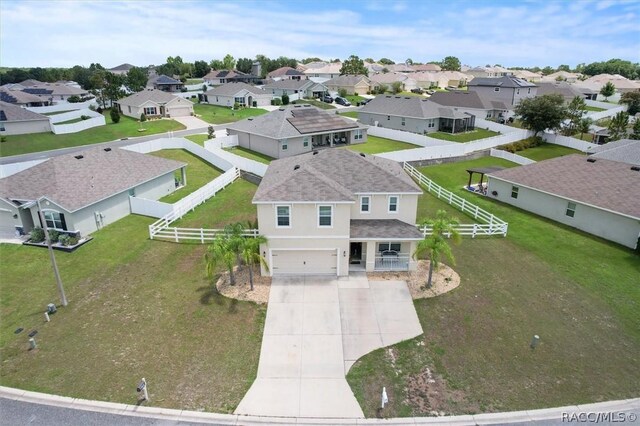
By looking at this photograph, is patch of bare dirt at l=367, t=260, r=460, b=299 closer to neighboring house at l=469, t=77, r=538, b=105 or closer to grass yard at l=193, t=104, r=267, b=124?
grass yard at l=193, t=104, r=267, b=124

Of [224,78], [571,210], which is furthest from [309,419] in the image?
[224,78]

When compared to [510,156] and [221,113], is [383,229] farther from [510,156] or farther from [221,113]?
[221,113]

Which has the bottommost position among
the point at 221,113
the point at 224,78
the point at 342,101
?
the point at 221,113

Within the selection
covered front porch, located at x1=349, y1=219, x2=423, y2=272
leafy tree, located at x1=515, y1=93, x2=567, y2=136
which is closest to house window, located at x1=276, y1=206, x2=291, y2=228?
covered front porch, located at x1=349, y1=219, x2=423, y2=272

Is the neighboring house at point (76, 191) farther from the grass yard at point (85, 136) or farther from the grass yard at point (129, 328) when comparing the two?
the grass yard at point (85, 136)

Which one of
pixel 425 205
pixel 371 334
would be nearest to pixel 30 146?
pixel 425 205

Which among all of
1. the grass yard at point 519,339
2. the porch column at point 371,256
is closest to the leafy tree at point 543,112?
the grass yard at point 519,339
